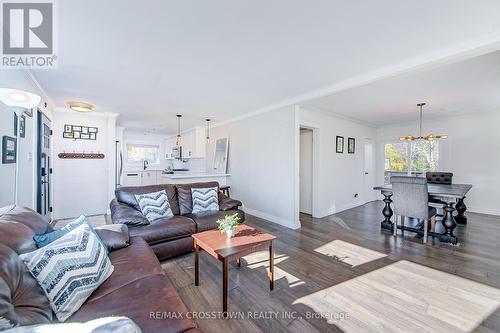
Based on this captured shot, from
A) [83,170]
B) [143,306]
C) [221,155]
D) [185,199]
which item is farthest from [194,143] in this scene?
[143,306]

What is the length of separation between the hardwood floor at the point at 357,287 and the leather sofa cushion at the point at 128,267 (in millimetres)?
548

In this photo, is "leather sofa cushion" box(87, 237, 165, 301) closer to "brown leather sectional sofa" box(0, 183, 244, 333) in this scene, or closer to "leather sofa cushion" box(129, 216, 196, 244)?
"brown leather sectional sofa" box(0, 183, 244, 333)

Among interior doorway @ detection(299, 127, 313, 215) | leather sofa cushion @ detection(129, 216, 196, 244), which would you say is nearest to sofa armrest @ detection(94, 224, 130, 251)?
leather sofa cushion @ detection(129, 216, 196, 244)

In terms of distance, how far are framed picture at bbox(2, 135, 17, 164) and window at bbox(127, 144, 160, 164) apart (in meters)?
6.64

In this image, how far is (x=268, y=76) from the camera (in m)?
2.93

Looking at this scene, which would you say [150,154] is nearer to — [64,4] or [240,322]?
[64,4]

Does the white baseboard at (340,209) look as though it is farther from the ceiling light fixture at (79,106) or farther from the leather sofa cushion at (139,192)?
the ceiling light fixture at (79,106)

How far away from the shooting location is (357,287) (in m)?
2.12

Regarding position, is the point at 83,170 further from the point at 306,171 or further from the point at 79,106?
the point at 306,171

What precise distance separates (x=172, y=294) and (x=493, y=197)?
708 centimetres

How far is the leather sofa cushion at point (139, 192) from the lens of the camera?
9.88 feet

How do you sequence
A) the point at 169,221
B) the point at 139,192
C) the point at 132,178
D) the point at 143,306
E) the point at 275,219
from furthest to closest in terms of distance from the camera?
1. the point at 132,178
2. the point at 275,219
3. the point at 139,192
4. the point at 169,221
5. the point at 143,306

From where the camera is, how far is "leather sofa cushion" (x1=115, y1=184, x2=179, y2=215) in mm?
3011

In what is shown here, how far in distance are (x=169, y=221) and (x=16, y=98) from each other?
1.89 m
